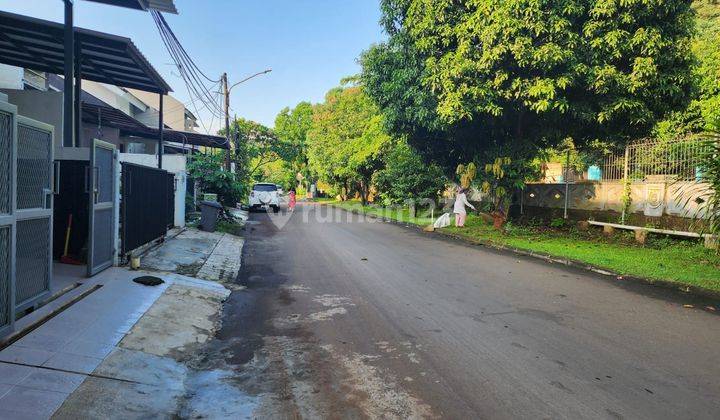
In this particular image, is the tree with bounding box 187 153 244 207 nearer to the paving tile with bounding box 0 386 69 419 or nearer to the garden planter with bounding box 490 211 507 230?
the garden planter with bounding box 490 211 507 230

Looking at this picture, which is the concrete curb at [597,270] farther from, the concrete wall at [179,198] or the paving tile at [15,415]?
the concrete wall at [179,198]

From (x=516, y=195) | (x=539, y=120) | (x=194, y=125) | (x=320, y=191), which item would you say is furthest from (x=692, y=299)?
(x=320, y=191)

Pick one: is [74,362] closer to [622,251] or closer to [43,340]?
[43,340]

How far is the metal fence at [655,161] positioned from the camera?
11609mm

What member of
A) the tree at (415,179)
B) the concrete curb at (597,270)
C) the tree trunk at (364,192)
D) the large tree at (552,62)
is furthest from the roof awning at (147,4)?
the tree trunk at (364,192)

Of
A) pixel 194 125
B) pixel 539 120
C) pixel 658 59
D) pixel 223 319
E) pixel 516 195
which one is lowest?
pixel 223 319

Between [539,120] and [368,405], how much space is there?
14.5m

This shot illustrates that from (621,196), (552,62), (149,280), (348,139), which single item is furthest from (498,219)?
(348,139)

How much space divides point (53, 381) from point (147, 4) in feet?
29.8

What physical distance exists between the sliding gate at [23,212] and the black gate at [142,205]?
2.84 meters

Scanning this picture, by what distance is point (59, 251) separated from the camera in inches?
308

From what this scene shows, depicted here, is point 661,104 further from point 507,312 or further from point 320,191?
point 320,191

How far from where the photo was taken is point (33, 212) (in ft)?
15.9

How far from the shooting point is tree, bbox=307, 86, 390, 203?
33094mm
